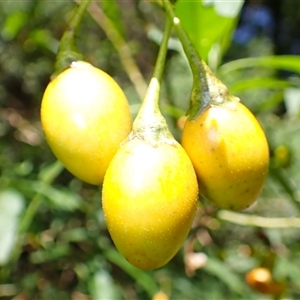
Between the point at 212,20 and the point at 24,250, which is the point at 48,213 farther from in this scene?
the point at 212,20

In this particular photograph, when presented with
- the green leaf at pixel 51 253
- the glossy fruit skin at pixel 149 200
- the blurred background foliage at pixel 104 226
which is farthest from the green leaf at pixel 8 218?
the glossy fruit skin at pixel 149 200

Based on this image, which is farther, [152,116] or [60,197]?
[60,197]

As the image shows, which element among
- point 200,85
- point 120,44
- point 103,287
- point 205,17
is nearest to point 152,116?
point 200,85

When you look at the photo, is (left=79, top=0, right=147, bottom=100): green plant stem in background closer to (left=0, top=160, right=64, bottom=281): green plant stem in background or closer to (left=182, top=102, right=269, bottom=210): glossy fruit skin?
(left=0, top=160, right=64, bottom=281): green plant stem in background

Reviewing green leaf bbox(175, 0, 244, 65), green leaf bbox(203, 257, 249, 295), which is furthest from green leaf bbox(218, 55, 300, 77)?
green leaf bbox(203, 257, 249, 295)

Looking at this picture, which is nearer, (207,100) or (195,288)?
(207,100)

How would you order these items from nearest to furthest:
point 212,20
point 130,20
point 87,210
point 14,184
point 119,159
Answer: point 119,159
point 212,20
point 14,184
point 87,210
point 130,20

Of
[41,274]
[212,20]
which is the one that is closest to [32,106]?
[41,274]

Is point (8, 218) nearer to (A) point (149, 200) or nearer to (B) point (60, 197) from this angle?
(B) point (60, 197)
